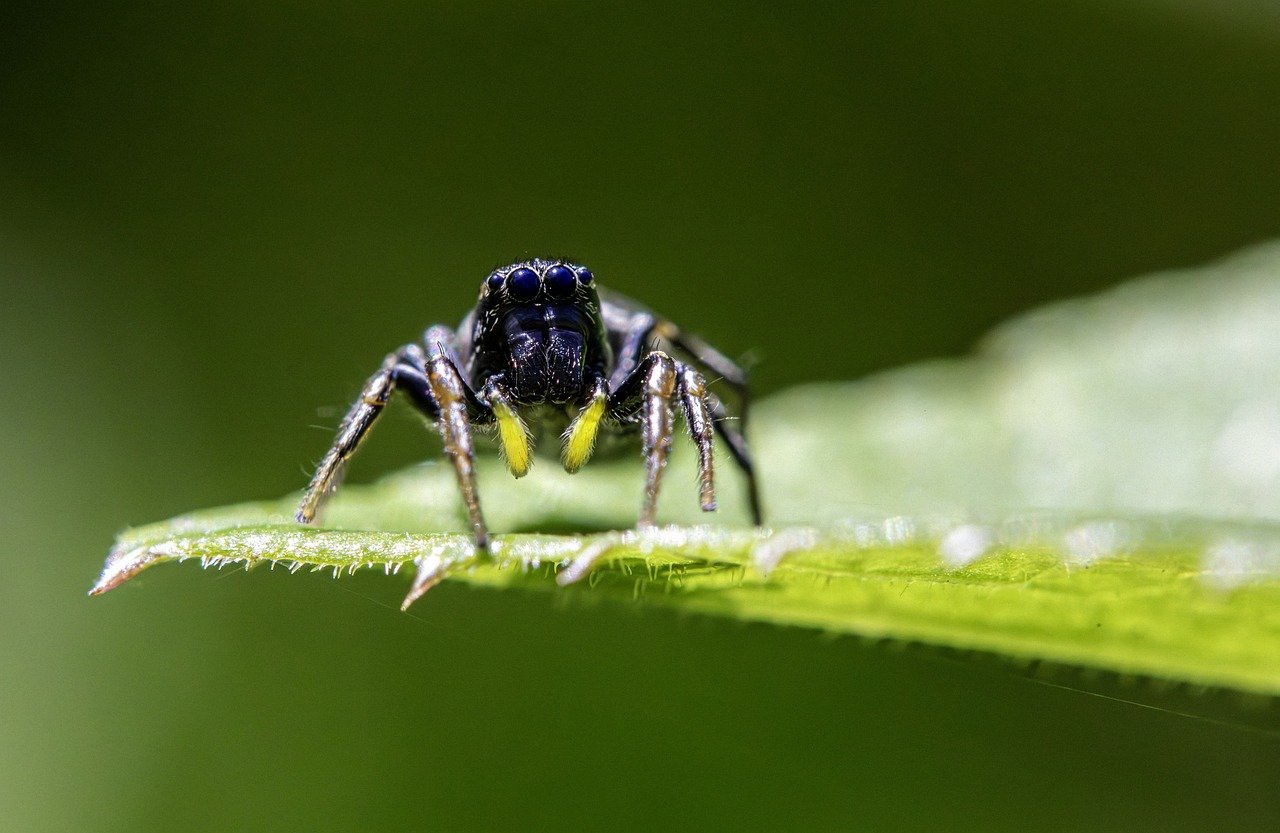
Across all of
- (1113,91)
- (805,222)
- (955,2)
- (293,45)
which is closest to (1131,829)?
(805,222)

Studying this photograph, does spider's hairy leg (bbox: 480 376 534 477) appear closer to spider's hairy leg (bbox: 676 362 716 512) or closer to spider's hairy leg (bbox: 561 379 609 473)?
spider's hairy leg (bbox: 561 379 609 473)

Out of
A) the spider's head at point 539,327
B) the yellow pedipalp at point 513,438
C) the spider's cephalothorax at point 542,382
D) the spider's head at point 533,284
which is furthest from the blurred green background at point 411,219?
the spider's head at point 533,284

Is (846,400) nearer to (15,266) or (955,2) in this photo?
(955,2)

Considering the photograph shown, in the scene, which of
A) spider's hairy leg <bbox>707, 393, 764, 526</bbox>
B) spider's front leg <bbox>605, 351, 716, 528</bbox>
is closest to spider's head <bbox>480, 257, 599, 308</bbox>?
spider's front leg <bbox>605, 351, 716, 528</bbox>

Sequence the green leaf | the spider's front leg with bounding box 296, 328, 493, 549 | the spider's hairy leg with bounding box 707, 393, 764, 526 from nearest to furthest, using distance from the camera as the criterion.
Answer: the green leaf, the spider's front leg with bounding box 296, 328, 493, 549, the spider's hairy leg with bounding box 707, 393, 764, 526

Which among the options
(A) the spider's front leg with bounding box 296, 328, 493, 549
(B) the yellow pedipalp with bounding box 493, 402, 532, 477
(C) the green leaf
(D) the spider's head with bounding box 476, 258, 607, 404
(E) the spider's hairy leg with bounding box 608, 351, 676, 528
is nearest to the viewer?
(C) the green leaf

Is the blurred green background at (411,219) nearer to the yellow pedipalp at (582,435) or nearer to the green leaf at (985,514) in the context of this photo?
the yellow pedipalp at (582,435)
